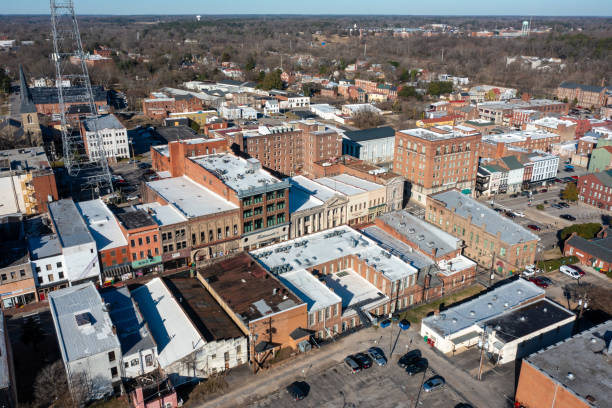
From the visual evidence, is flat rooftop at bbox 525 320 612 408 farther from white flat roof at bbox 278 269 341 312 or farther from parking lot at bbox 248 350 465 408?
white flat roof at bbox 278 269 341 312

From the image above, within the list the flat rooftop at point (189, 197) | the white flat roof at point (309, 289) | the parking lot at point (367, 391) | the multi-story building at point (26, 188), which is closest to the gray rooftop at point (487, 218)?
the white flat roof at point (309, 289)

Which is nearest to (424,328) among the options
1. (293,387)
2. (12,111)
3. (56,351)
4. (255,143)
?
(293,387)

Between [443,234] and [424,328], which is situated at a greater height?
[443,234]

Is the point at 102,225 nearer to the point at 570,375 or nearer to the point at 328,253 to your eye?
the point at 328,253

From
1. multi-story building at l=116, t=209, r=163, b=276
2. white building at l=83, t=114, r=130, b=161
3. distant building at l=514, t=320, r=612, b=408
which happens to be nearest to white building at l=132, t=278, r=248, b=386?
multi-story building at l=116, t=209, r=163, b=276

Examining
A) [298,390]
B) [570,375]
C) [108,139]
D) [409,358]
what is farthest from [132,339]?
[108,139]

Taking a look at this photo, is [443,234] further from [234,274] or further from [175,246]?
[175,246]
